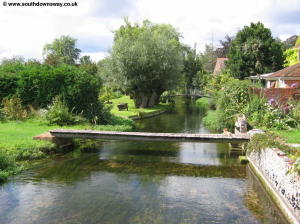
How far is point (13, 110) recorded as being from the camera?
1755cm

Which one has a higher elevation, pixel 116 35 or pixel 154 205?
pixel 116 35

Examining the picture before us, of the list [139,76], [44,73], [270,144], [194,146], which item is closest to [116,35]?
[139,76]

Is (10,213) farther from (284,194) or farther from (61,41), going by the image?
(61,41)

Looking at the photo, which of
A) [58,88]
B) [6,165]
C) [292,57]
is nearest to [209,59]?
[292,57]

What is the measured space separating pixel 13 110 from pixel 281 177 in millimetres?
15347

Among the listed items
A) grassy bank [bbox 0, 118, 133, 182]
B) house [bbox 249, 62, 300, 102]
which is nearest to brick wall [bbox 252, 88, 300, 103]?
house [bbox 249, 62, 300, 102]

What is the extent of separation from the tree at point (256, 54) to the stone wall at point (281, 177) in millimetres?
24655

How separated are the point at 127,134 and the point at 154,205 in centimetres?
527

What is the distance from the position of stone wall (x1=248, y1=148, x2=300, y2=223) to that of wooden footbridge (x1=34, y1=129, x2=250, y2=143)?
2263 mm

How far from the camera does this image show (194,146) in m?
15.0

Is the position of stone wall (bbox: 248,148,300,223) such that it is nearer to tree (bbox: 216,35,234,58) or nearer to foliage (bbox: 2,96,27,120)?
foliage (bbox: 2,96,27,120)

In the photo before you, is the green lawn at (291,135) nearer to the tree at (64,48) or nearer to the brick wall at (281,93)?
the brick wall at (281,93)

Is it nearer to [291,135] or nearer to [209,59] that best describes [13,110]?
[291,135]

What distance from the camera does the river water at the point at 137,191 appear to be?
7.12 metres
